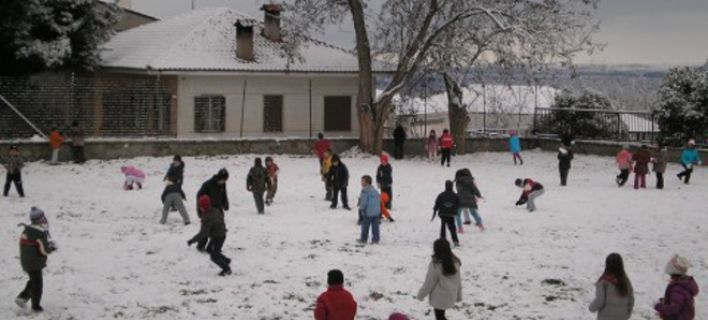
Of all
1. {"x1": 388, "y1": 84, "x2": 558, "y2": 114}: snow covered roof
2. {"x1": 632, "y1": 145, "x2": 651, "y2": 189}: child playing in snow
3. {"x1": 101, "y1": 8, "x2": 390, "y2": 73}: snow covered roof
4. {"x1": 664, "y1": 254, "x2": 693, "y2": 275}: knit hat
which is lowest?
{"x1": 664, "y1": 254, "x2": 693, "y2": 275}: knit hat

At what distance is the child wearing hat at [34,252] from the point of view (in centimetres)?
1195

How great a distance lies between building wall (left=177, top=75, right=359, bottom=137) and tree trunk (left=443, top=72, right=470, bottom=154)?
4.72 m

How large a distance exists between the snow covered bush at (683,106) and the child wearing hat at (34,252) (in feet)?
88.8

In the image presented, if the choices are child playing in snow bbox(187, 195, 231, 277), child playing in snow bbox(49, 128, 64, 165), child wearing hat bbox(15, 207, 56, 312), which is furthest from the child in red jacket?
child playing in snow bbox(49, 128, 64, 165)

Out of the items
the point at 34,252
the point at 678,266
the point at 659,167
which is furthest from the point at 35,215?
the point at 659,167

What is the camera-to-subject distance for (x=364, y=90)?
35.3 m

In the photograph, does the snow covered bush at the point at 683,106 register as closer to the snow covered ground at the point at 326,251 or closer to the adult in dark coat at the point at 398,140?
the snow covered ground at the point at 326,251

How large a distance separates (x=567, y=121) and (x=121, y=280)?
95.9ft

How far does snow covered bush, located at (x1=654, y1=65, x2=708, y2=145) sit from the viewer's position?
33250 mm

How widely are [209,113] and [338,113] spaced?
6.03 metres

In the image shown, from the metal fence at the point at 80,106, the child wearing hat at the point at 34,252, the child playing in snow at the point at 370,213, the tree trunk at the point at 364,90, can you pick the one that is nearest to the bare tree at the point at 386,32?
the tree trunk at the point at 364,90

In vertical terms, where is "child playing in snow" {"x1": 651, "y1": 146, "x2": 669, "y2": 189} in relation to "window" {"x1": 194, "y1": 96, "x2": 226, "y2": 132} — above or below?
below

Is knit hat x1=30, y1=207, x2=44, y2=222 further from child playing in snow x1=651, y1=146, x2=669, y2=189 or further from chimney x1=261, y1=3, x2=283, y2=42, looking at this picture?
chimney x1=261, y1=3, x2=283, y2=42

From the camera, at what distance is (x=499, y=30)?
109 ft
